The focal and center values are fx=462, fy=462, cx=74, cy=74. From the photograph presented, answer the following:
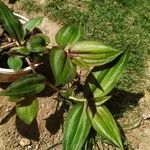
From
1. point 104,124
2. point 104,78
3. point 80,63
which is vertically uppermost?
point 80,63

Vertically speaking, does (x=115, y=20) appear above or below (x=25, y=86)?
below

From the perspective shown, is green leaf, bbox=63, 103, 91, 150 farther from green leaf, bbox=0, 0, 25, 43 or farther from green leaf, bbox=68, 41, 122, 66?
green leaf, bbox=0, 0, 25, 43

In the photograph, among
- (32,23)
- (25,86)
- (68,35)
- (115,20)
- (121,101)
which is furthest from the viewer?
(115,20)

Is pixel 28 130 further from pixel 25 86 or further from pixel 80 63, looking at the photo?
pixel 80 63

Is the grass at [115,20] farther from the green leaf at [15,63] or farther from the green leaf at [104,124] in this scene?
the green leaf at [15,63]

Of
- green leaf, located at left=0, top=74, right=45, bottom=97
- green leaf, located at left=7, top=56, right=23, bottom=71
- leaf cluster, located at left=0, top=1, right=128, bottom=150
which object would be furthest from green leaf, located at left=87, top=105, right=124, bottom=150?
green leaf, located at left=7, top=56, right=23, bottom=71

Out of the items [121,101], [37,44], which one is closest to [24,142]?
[37,44]
